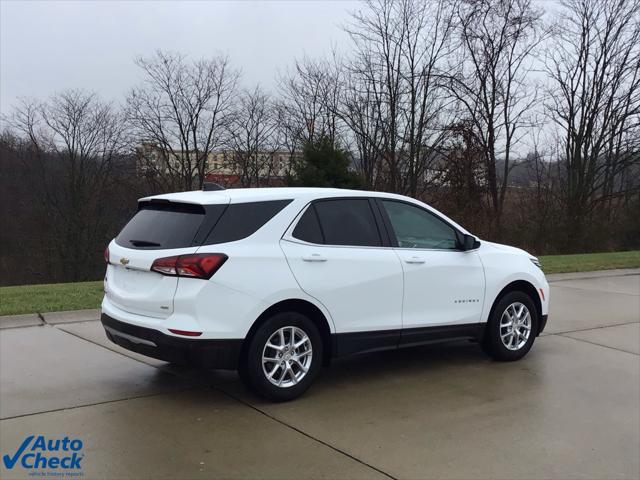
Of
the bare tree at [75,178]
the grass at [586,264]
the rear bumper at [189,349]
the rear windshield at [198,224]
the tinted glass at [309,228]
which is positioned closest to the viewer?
the rear bumper at [189,349]

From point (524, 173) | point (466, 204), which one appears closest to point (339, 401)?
point (466, 204)

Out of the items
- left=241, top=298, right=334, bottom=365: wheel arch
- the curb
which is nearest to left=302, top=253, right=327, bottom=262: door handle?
left=241, top=298, right=334, bottom=365: wheel arch

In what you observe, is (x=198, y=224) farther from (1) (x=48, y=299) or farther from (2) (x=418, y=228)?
(1) (x=48, y=299)

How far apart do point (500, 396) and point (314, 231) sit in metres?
2.20

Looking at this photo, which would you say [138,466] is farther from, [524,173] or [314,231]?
[524,173]

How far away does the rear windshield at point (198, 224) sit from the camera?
15.5ft

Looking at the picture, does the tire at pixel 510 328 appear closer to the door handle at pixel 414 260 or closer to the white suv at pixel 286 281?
the white suv at pixel 286 281

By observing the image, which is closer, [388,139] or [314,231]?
[314,231]


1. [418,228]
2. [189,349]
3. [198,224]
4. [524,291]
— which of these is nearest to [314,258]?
[198,224]

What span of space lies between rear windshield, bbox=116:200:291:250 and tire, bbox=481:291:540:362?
268cm

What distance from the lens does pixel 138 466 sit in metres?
3.71

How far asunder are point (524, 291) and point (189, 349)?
388 centimetres

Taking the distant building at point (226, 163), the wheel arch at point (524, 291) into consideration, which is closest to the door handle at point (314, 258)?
the wheel arch at point (524, 291)

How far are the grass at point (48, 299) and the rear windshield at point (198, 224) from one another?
4084mm
